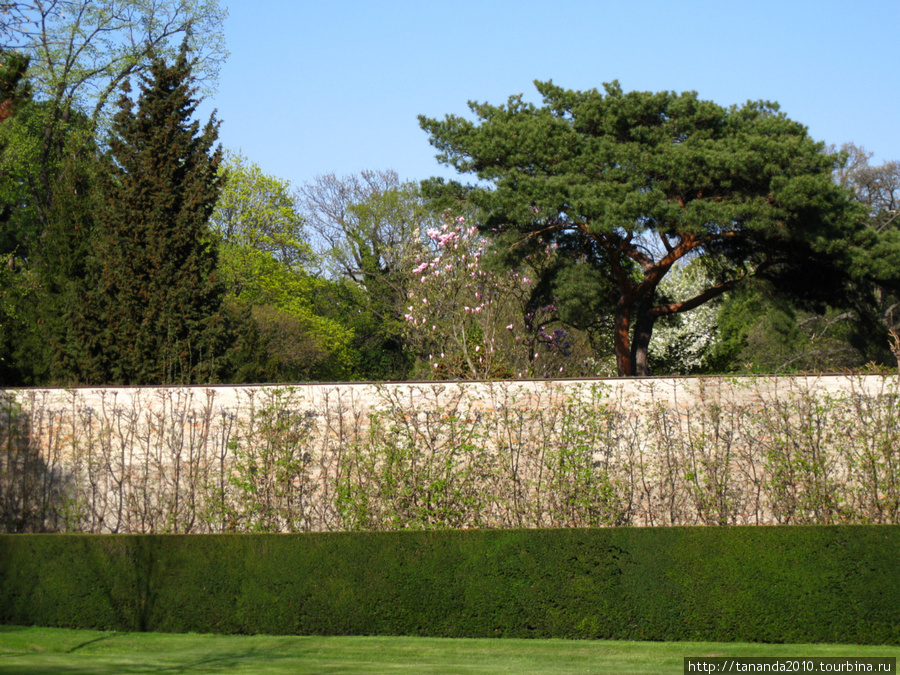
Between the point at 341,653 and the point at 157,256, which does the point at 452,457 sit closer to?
the point at 341,653

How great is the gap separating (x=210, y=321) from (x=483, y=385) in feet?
23.0

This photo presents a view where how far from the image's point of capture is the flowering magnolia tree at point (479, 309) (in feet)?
66.7

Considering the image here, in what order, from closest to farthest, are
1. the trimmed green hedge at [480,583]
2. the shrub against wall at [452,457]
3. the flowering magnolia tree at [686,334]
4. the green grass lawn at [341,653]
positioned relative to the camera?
the green grass lawn at [341,653], the trimmed green hedge at [480,583], the shrub against wall at [452,457], the flowering magnolia tree at [686,334]

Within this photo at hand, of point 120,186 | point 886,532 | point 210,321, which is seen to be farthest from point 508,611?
point 120,186

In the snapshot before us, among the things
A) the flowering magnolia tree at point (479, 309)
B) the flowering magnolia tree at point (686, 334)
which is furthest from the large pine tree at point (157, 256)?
the flowering magnolia tree at point (686, 334)

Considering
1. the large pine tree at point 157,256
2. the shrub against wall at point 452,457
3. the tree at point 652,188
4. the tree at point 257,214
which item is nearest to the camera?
the shrub against wall at point 452,457

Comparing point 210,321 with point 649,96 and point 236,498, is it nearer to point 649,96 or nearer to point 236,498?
point 236,498

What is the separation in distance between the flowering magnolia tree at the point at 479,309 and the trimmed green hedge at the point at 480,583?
10930 mm

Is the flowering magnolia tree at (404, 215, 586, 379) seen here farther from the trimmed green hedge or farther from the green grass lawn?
the green grass lawn

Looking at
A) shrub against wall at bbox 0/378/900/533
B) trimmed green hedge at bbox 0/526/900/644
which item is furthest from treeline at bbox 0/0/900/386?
trimmed green hedge at bbox 0/526/900/644

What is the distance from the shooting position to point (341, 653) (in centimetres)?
745

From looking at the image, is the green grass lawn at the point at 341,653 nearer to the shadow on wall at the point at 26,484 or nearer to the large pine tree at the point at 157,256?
the shadow on wall at the point at 26,484

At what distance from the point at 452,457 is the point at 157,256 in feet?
26.8

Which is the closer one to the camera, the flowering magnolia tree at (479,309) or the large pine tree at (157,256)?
the large pine tree at (157,256)
